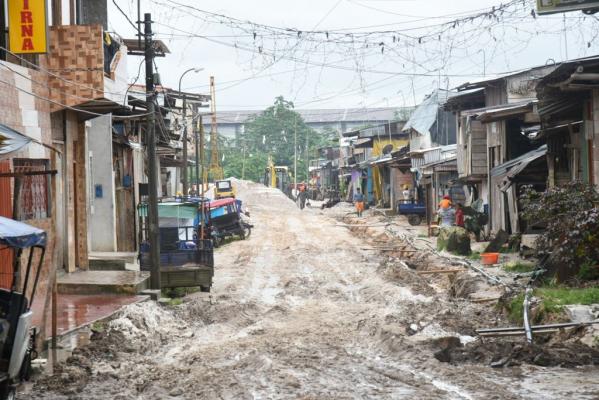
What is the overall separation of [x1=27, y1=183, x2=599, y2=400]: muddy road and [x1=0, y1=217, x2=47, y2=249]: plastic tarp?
2014 mm

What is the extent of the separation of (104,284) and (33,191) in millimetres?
2793

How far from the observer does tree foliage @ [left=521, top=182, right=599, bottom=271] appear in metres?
15.6

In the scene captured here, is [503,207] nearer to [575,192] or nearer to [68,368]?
[575,192]

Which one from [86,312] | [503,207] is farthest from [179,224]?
[503,207]

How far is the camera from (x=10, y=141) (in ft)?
44.2

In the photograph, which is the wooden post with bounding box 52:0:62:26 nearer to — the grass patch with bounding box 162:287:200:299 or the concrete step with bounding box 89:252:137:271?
the concrete step with bounding box 89:252:137:271

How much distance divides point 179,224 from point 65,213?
15.0 ft

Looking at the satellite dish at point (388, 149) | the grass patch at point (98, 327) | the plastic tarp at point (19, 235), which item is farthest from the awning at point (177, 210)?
the satellite dish at point (388, 149)

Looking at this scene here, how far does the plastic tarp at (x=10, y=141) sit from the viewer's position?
1293cm

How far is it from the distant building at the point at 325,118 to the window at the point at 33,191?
10133cm

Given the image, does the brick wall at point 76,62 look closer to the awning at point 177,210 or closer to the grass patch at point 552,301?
the awning at point 177,210

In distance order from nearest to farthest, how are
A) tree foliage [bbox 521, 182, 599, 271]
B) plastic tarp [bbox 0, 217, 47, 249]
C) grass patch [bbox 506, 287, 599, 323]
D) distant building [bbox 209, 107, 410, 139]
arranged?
plastic tarp [bbox 0, 217, 47, 249] < grass patch [bbox 506, 287, 599, 323] < tree foliage [bbox 521, 182, 599, 271] < distant building [bbox 209, 107, 410, 139]

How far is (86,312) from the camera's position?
16.5m

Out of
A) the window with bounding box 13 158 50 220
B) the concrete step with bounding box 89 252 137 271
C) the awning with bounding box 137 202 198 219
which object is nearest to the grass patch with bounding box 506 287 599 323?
the window with bounding box 13 158 50 220
